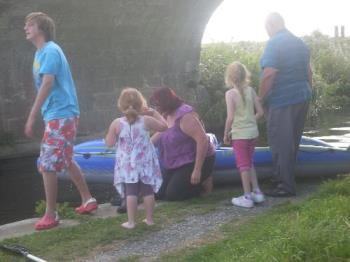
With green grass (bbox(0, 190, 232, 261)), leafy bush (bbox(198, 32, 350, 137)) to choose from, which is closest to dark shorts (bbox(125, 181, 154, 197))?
green grass (bbox(0, 190, 232, 261))

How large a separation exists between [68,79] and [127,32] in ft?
30.8

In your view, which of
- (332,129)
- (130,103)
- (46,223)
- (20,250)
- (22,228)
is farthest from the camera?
(332,129)

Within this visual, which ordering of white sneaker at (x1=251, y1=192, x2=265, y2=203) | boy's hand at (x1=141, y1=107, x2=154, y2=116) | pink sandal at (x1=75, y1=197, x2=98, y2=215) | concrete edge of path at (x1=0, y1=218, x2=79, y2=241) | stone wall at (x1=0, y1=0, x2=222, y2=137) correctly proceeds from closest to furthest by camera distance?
concrete edge of path at (x1=0, y1=218, x2=79, y2=241) < boy's hand at (x1=141, y1=107, x2=154, y2=116) < pink sandal at (x1=75, y1=197, x2=98, y2=215) < white sneaker at (x1=251, y1=192, x2=265, y2=203) < stone wall at (x1=0, y1=0, x2=222, y2=137)

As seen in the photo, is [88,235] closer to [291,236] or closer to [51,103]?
[51,103]

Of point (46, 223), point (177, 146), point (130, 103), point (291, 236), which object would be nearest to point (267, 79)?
point (177, 146)

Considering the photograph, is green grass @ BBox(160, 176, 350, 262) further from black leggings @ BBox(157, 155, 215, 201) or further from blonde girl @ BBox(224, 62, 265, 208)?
black leggings @ BBox(157, 155, 215, 201)

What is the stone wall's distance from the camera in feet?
40.8

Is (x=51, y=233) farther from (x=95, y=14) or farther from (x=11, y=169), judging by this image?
(x=95, y=14)

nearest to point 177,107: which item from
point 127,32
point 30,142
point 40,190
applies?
point 40,190

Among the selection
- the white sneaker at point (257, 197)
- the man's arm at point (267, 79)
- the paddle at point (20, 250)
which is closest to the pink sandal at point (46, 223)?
the paddle at point (20, 250)

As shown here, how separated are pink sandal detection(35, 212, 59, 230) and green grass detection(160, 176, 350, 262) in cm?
130

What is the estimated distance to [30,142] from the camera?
1242cm

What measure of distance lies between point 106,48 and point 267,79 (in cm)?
882

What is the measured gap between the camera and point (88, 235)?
517cm
